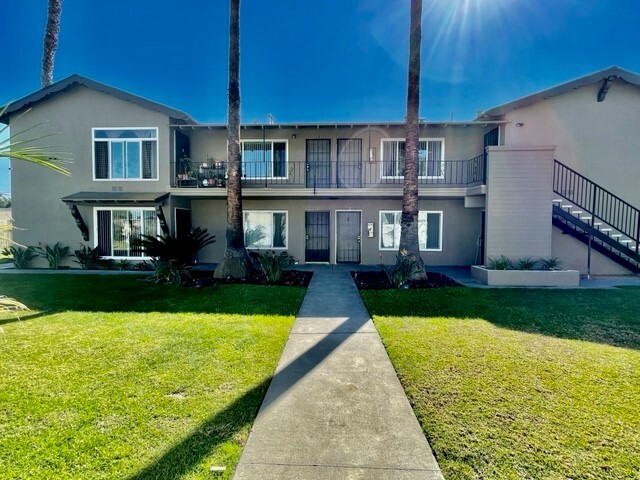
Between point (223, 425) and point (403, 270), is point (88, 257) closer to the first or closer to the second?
point (403, 270)

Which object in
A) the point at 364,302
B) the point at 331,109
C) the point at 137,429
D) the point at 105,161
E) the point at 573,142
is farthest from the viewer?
the point at 331,109

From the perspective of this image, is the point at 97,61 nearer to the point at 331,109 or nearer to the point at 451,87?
the point at 331,109

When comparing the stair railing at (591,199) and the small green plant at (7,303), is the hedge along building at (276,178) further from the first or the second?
the small green plant at (7,303)

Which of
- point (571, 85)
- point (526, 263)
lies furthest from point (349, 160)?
point (571, 85)

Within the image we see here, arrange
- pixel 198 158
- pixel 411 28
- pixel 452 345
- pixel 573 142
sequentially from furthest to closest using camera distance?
1. pixel 198 158
2. pixel 573 142
3. pixel 411 28
4. pixel 452 345

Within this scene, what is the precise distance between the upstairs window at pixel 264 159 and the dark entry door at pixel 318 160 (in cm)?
108

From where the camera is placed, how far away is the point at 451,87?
15.7 m

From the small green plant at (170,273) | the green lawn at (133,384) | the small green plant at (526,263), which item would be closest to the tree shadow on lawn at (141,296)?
the green lawn at (133,384)

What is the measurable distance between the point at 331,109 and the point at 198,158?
838cm

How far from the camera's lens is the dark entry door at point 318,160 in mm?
13367

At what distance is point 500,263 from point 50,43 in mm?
20649

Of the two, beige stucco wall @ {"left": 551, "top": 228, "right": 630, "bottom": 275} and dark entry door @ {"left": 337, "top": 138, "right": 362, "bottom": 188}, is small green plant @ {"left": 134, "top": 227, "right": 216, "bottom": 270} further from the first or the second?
beige stucco wall @ {"left": 551, "top": 228, "right": 630, "bottom": 275}

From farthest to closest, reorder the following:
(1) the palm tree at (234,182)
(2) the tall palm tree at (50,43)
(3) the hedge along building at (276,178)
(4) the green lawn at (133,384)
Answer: (2) the tall palm tree at (50,43)
(3) the hedge along building at (276,178)
(1) the palm tree at (234,182)
(4) the green lawn at (133,384)

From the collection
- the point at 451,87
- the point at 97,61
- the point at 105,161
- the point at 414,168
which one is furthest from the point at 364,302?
the point at 97,61
